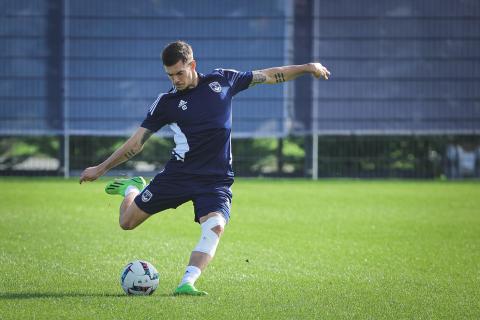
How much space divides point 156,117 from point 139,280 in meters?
1.43

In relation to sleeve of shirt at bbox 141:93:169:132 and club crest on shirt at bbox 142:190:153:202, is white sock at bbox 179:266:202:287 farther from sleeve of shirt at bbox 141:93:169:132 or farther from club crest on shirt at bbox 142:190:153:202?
sleeve of shirt at bbox 141:93:169:132

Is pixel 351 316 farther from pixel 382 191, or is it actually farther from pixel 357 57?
pixel 357 57

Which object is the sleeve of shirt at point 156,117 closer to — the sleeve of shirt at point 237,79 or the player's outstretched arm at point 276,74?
the sleeve of shirt at point 237,79

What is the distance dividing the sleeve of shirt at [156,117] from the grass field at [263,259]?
1.35 metres

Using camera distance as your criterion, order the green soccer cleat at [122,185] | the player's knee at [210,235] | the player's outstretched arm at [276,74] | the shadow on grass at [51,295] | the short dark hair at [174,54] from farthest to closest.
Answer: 1. the green soccer cleat at [122,185]
2. the player's outstretched arm at [276,74]
3. the player's knee at [210,235]
4. the short dark hair at [174,54]
5. the shadow on grass at [51,295]

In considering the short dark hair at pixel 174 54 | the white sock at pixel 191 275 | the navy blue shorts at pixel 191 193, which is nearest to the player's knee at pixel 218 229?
the navy blue shorts at pixel 191 193

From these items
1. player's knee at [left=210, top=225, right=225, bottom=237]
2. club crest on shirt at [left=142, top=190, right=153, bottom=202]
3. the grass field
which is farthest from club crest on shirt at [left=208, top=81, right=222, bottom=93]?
the grass field

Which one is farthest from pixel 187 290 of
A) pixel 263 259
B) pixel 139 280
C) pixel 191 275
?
pixel 263 259

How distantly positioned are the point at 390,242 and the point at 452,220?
3694 millimetres

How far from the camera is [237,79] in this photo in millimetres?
8867

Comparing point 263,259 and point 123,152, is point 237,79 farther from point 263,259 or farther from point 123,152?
point 263,259

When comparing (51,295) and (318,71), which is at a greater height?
(318,71)

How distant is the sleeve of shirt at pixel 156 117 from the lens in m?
8.54

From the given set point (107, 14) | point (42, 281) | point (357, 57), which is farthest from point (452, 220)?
point (107, 14)
